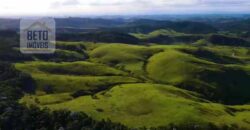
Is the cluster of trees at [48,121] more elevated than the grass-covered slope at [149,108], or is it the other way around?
the cluster of trees at [48,121]

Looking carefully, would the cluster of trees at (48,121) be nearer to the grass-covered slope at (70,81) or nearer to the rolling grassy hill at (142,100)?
the rolling grassy hill at (142,100)

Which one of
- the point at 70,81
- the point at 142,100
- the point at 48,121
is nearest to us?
the point at 48,121

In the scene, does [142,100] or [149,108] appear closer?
[149,108]

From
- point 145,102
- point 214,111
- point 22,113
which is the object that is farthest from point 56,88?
point 214,111

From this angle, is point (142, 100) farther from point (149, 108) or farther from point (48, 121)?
point (48, 121)

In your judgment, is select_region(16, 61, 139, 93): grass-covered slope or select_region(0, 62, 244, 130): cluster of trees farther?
select_region(16, 61, 139, 93): grass-covered slope

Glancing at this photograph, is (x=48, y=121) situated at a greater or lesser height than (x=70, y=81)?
greater

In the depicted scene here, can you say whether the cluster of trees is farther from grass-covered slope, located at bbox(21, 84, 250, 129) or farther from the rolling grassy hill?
the rolling grassy hill

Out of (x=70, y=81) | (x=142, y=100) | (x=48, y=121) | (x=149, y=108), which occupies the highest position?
(x=48, y=121)

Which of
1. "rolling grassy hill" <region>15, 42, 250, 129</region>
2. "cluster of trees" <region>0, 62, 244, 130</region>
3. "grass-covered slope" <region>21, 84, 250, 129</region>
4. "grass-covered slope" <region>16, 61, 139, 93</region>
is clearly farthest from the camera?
"grass-covered slope" <region>16, 61, 139, 93</region>

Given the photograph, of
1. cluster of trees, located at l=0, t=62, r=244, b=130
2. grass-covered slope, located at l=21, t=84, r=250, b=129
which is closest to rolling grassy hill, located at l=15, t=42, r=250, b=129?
grass-covered slope, located at l=21, t=84, r=250, b=129

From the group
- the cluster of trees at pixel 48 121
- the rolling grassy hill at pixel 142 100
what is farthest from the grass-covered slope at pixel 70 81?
the cluster of trees at pixel 48 121

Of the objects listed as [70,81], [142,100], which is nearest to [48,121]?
[142,100]
